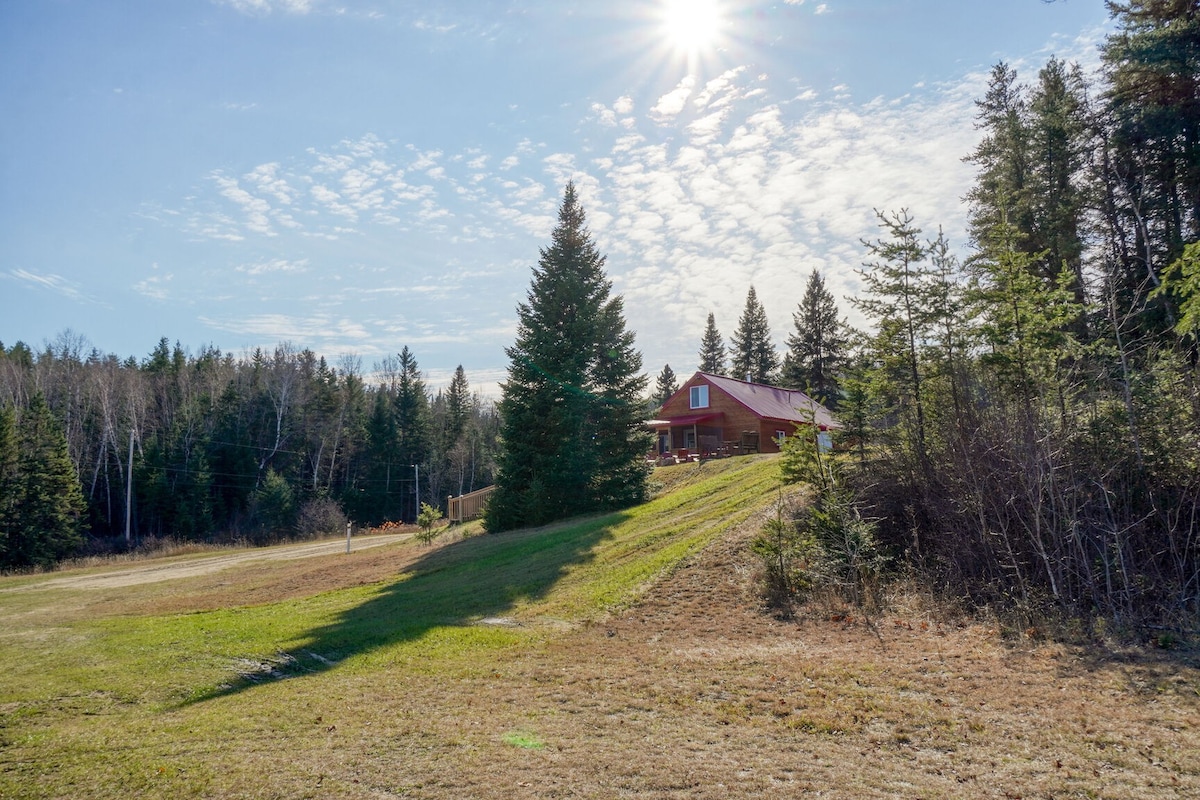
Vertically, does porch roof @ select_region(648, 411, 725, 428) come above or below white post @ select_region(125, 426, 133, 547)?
above

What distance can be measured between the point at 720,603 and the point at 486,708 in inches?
203

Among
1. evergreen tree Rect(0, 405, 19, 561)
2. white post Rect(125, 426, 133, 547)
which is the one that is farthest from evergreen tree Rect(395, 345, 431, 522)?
evergreen tree Rect(0, 405, 19, 561)

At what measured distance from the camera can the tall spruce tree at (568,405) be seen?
22938 millimetres

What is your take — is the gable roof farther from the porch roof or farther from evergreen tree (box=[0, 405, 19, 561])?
evergreen tree (box=[0, 405, 19, 561])

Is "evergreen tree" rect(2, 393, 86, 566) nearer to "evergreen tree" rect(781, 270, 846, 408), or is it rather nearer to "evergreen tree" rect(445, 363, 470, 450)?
"evergreen tree" rect(445, 363, 470, 450)

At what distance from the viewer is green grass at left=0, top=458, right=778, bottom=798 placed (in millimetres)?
5469

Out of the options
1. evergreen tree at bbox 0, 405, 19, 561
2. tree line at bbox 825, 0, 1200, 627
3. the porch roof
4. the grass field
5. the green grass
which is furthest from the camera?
the porch roof

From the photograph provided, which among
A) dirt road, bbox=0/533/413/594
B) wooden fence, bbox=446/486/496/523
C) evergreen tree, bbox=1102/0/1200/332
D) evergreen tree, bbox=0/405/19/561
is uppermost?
evergreen tree, bbox=1102/0/1200/332

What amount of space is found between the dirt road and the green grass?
204 centimetres

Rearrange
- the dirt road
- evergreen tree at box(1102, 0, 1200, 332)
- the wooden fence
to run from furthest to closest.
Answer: the wooden fence → the dirt road → evergreen tree at box(1102, 0, 1200, 332)

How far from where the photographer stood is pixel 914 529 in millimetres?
10797

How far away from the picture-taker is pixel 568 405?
23.1 meters

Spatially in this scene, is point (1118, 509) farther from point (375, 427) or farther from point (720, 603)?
point (375, 427)

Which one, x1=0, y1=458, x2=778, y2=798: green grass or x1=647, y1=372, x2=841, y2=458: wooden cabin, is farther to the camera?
x1=647, y1=372, x2=841, y2=458: wooden cabin
